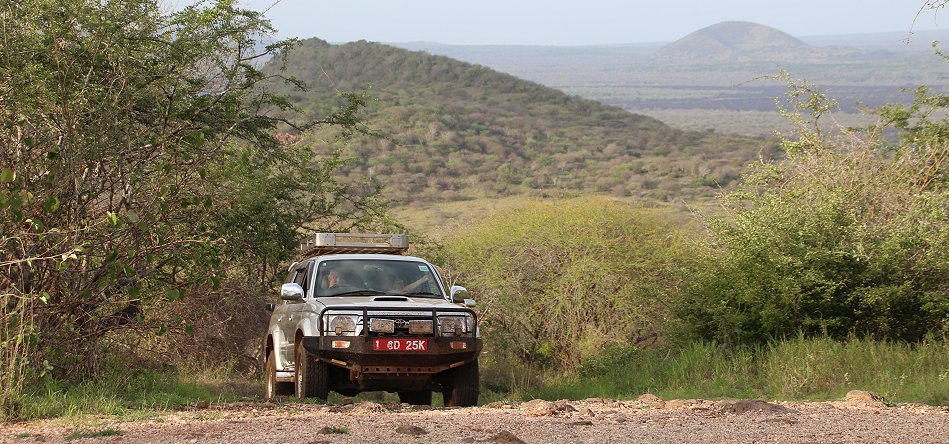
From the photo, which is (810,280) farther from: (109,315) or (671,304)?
(109,315)

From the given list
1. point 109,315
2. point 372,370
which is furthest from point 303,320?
point 109,315

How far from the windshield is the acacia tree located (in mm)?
1104

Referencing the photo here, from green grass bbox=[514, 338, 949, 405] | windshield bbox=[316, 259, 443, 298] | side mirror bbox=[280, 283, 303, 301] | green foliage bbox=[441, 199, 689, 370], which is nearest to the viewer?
side mirror bbox=[280, 283, 303, 301]

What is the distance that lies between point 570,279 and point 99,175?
31.5 feet

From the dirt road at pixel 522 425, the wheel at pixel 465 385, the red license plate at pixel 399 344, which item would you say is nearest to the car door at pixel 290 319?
the red license plate at pixel 399 344

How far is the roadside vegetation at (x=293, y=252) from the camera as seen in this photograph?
457 inches

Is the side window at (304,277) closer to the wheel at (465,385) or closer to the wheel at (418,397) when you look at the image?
the wheel at (418,397)

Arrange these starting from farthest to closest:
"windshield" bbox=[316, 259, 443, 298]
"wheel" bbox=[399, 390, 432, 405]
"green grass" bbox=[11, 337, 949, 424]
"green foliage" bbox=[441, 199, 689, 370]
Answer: "green foliage" bbox=[441, 199, 689, 370]
"wheel" bbox=[399, 390, 432, 405]
"windshield" bbox=[316, 259, 443, 298]
"green grass" bbox=[11, 337, 949, 424]

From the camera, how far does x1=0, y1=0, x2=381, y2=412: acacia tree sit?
1126 cm

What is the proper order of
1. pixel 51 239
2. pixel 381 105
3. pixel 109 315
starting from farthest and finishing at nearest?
pixel 381 105, pixel 109 315, pixel 51 239

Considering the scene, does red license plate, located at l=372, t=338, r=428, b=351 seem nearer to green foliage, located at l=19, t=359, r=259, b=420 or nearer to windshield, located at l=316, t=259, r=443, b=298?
windshield, located at l=316, t=259, r=443, b=298

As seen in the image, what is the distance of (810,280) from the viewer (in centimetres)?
1543

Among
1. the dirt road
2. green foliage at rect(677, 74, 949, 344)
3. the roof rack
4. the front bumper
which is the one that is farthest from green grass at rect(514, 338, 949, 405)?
the roof rack

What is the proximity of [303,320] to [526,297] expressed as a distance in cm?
930
